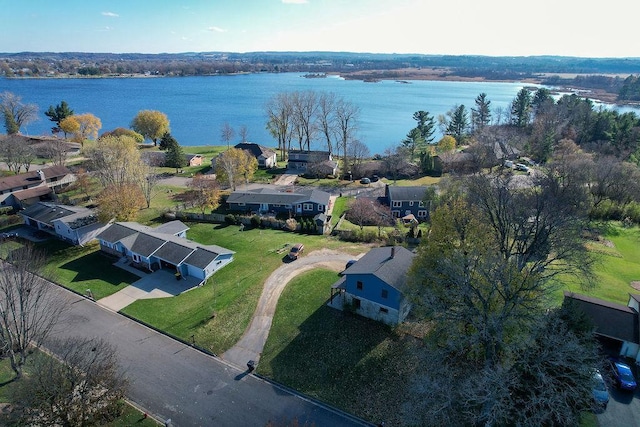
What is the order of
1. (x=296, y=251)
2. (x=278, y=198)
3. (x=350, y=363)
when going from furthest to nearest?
1. (x=278, y=198)
2. (x=296, y=251)
3. (x=350, y=363)

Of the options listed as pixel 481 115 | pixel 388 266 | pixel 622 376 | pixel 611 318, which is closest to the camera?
pixel 622 376

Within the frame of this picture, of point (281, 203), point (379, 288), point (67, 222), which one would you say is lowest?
point (281, 203)

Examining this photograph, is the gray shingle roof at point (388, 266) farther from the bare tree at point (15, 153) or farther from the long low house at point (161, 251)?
the bare tree at point (15, 153)

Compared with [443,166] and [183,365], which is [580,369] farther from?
[443,166]

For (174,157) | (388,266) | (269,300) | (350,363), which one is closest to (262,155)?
(174,157)

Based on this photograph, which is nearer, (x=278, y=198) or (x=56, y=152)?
(x=278, y=198)

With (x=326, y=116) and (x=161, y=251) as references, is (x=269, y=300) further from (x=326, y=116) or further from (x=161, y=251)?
(x=326, y=116)
